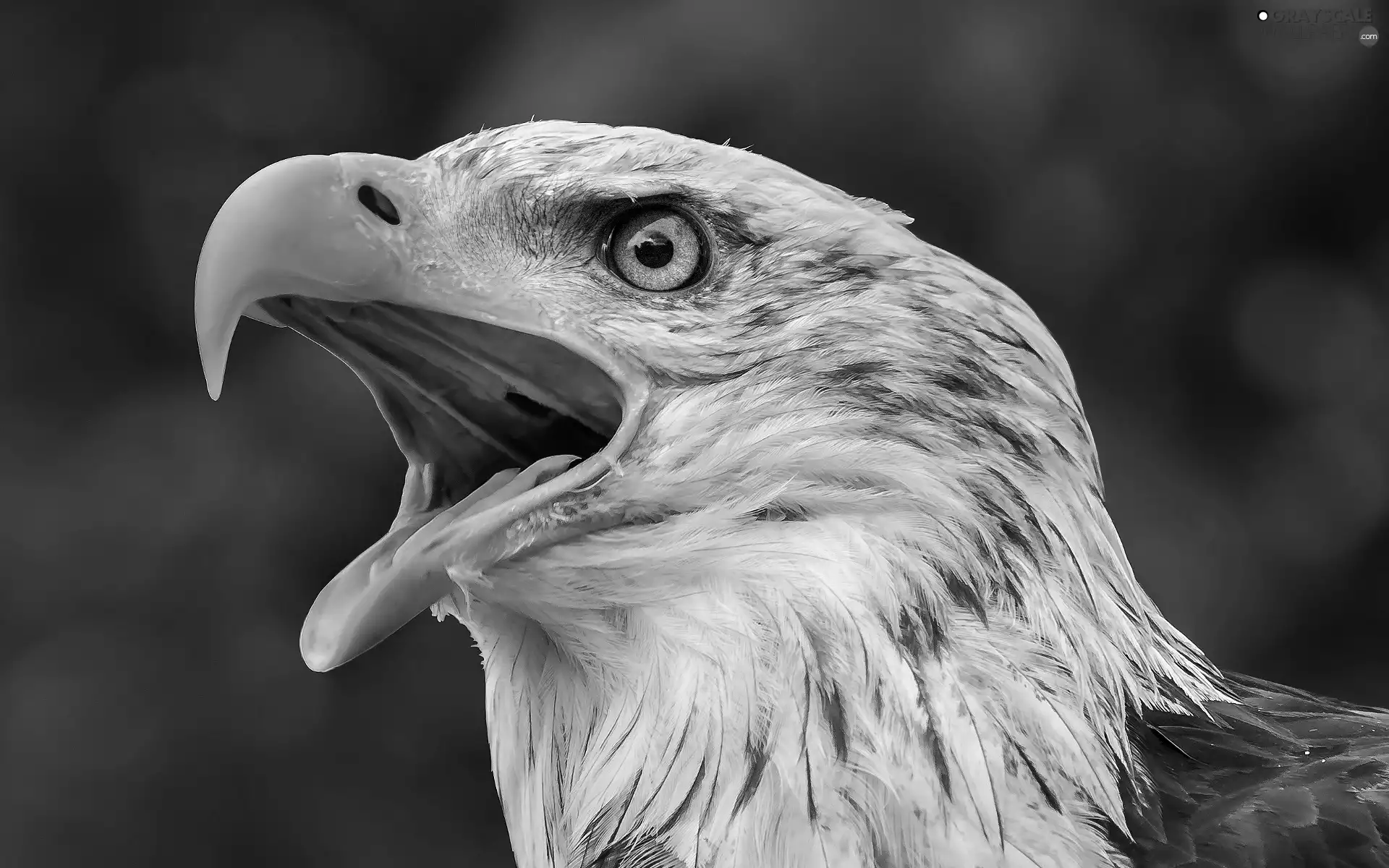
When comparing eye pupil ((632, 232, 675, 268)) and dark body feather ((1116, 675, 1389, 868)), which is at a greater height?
eye pupil ((632, 232, 675, 268))

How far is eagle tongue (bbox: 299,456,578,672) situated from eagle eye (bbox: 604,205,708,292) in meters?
0.19

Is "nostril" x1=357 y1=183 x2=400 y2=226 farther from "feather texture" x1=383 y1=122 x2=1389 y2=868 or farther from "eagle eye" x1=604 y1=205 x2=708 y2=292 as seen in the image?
"eagle eye" x1=604 y1=205 x2=708 y2=292

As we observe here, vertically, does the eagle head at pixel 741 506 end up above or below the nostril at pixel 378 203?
below

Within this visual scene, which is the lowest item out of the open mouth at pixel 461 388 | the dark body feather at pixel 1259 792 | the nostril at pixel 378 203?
the dark body feather at pixel 1259 792

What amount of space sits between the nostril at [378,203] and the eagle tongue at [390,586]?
0.72 ft

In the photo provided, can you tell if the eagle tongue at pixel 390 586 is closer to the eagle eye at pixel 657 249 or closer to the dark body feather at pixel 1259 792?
the eagle eye at pixel 657 249

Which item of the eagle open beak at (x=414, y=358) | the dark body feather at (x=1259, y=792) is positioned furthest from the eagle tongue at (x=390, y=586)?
the dark body feather at (x=1259, y=792)

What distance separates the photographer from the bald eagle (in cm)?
81

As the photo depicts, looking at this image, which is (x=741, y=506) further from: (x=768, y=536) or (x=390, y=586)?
(x=390, y=586)

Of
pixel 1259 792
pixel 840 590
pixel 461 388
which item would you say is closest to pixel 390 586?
pixel 461 388

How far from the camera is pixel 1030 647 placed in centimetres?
84

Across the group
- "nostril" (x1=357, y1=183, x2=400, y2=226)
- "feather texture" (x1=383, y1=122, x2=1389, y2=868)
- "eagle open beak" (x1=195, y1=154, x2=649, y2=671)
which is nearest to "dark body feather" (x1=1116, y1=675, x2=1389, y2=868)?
"feather texture" (x1=383, y1=122, x2=1389, y2=868)

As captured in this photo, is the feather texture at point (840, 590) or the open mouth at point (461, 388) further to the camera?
the open mouth at point (461, 388)

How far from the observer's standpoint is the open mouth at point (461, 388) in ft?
3.02
